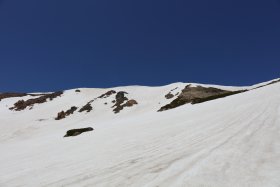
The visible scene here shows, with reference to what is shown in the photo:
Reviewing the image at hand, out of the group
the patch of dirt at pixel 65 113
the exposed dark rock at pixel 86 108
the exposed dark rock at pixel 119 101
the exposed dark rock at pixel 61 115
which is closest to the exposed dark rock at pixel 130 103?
the exposed dark rock at pixel 119 101

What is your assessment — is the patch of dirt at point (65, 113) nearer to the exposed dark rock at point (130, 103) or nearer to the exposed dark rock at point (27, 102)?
the exposed dark rock at point (130, 103)

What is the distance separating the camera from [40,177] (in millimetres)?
5477

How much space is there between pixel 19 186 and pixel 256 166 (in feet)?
14.9

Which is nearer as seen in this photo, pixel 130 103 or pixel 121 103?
pixel 130 103

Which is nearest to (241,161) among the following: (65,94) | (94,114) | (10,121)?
(94,114)

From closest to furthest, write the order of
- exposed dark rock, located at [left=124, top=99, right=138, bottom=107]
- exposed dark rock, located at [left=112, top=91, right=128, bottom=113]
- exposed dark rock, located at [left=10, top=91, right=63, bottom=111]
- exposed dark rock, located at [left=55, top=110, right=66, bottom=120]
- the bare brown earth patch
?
exposed dark rock, located at [left=112, top=91, right=128, bottom=113], the bare brown earth patch, exposed dark rock, located at [left=124, top=99, right=138, bottom=107], exposed dark rock, located at [left=55, top=110, right=66, bottom=120], exposed dark rock, located at [left=10, top=91, right=63, bottom=111]

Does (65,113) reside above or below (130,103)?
above

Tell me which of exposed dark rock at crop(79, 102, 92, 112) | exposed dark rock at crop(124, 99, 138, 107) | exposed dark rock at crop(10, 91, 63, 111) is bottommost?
exposed dark rock at crop(124, 99, 138, 107)

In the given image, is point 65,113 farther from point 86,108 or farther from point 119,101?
point 119,101

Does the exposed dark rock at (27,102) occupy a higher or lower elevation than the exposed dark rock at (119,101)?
higher

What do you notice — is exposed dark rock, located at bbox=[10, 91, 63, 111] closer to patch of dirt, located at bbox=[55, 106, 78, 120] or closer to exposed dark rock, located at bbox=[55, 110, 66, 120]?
patch of dirt, located at bbox=[55, 106, 78, 120]

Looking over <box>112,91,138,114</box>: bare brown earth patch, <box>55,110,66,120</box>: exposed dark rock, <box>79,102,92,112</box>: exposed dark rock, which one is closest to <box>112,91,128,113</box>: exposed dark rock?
<box>112,91,138,114</box>: bare brown earth patch

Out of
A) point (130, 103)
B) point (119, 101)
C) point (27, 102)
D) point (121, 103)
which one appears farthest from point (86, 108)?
point (27, 102)

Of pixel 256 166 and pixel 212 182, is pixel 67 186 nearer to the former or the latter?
pixel 212 182
